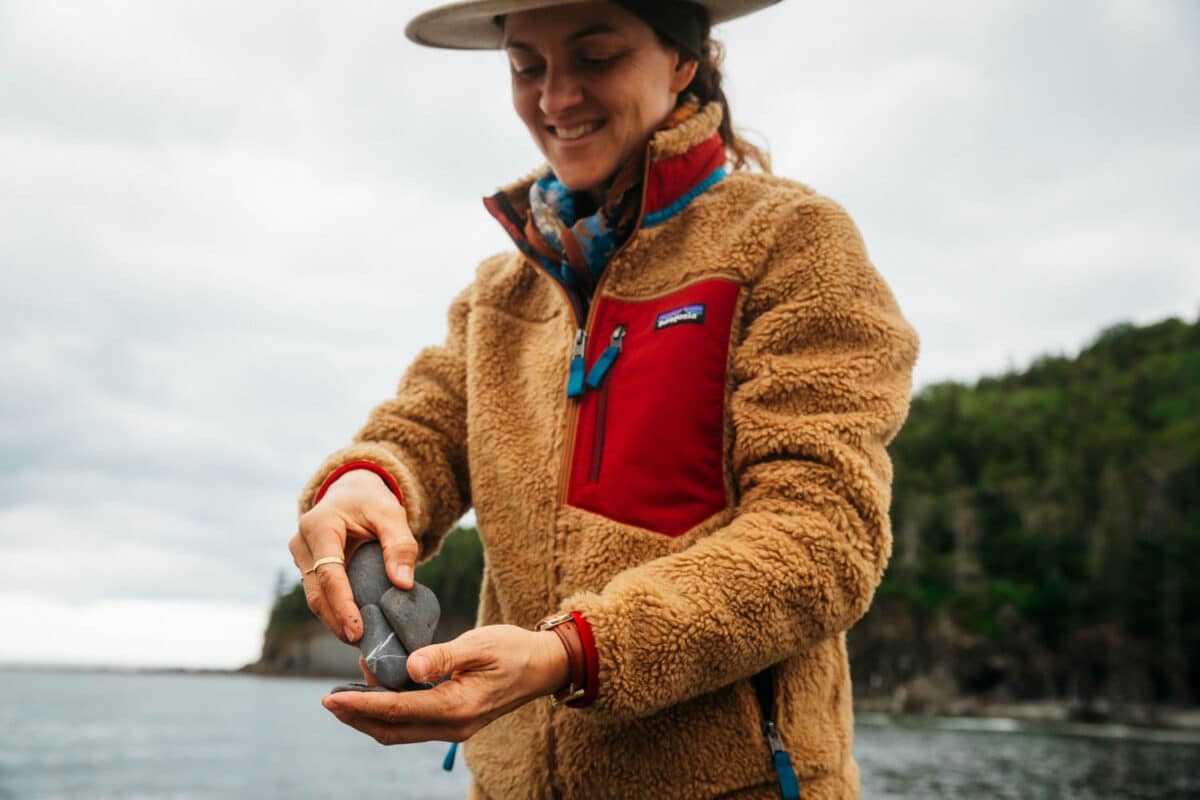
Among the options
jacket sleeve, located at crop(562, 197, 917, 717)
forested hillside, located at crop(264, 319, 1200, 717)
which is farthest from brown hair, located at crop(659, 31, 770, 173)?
forested hillside, located at crop(264, 319, 1200, 717)

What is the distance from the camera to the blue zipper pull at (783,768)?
213 centimetres

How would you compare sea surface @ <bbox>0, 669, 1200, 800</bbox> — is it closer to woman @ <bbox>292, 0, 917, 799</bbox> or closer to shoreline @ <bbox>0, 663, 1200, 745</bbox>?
shoreline @ <bbox>0, 663, 1200, 745</bbox>

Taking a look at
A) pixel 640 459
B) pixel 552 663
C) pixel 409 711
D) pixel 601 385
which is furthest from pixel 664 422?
pixel 409 711

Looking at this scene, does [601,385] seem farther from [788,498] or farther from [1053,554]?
[1053,554]

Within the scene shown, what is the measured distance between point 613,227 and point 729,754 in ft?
4.00

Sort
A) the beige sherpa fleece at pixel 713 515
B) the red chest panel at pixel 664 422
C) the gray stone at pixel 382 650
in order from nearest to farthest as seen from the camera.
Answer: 1. the gray stone at pixel 382 650
2. the beige sherpa fleece at pixel 713 515
3. the red chest panel at pixel 664 422

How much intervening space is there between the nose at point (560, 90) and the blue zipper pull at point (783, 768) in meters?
1.47

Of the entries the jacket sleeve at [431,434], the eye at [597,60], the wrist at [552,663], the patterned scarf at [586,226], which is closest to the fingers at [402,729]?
the wrist at [552,663]

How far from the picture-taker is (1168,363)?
137 m

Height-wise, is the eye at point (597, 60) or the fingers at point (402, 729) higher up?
the eye at point (597, 60)

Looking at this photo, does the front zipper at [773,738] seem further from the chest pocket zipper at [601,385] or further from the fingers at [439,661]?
the fingers at [439,661]

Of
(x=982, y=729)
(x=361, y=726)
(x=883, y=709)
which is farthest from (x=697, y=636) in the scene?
(x=883, y=709)

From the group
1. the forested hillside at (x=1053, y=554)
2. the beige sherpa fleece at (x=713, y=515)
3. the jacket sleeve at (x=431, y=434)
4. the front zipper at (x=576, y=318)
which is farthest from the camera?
the forested hillside at (x=1053, y=554)

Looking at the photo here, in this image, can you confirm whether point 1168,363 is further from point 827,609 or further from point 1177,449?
point 827,609
